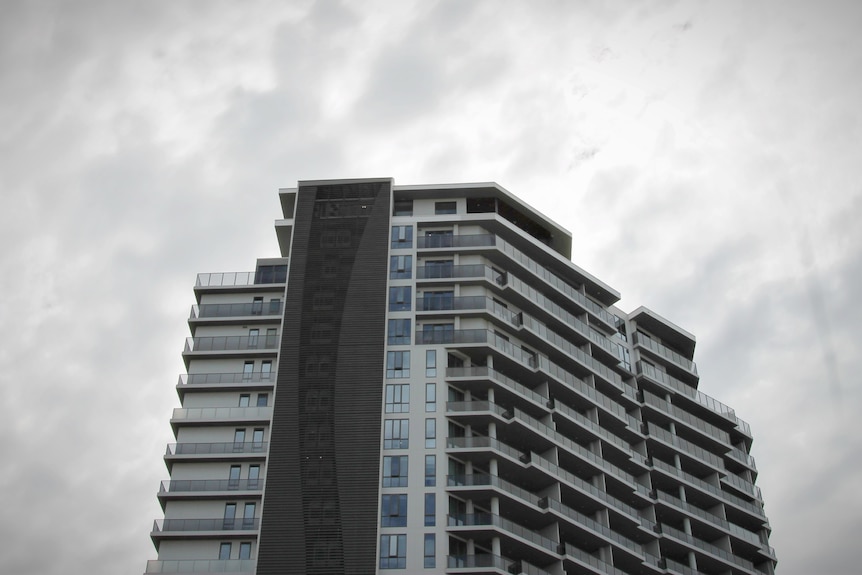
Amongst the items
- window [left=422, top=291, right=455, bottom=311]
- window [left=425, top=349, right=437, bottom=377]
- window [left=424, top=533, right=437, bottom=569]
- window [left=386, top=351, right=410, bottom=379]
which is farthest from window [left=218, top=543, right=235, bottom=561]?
window [left=422, top=291, right=455, bottom=311]

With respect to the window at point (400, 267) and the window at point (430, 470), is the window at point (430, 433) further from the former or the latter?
the window at point (400, 267)

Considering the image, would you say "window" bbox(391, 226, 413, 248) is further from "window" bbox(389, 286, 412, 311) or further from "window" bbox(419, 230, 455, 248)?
"window" bbox(389, 286, 412, 311)

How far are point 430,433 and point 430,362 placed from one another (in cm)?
659

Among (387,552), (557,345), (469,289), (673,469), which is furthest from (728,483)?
(387,552)

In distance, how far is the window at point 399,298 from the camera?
306ft

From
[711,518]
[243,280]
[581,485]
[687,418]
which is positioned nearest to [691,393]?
[687,418]

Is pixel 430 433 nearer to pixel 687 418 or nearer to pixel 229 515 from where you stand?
pixel 229 515

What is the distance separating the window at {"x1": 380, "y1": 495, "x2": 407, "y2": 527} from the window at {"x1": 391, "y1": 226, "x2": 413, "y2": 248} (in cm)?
2492

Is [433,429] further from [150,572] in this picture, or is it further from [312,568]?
[150,572]

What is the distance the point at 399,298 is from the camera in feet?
307

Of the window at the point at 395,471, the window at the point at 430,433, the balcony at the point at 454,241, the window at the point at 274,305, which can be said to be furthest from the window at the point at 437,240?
the window at the point at 395,471

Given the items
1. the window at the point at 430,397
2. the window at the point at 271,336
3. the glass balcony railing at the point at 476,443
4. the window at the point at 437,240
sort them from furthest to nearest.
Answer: the window at the point at 437,240, the window at the point at 271,336, the window at the point at 430,397, the glass balcony railing at the point at 476,443

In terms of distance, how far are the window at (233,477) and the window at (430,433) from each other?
15.7 m

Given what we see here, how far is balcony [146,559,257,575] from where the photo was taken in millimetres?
82438
